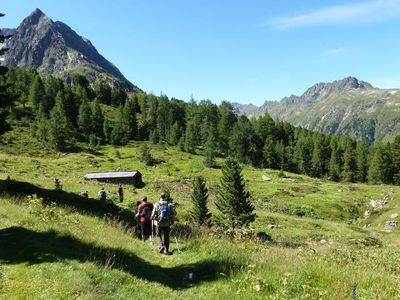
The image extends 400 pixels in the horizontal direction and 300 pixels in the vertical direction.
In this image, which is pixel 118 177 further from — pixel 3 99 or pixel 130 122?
pixel 130 122

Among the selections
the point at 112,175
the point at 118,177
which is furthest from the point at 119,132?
the point at 118,177

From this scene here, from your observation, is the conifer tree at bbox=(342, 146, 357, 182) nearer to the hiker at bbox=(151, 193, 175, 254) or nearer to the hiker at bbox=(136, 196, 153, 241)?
the hiker at bbox=(136, 196, 153, 241)

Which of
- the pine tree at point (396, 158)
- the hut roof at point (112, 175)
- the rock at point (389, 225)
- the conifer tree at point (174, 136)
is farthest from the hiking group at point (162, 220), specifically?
the conifer tree at point (174, 136)

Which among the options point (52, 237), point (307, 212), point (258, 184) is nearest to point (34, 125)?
point (258, 184)

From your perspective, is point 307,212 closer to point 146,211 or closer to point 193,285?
point 146,211

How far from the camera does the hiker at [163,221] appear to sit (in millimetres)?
16219

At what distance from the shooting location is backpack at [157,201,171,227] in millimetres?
16781

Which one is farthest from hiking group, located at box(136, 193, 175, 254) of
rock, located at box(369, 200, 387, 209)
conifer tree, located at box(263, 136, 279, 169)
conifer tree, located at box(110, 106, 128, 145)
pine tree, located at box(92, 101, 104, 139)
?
pine tree, located at box(92, 101, 104, 139)

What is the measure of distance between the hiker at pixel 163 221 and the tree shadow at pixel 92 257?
169cm

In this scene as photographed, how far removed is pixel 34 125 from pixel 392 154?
116088 mm

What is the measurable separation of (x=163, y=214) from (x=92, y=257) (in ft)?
14.1

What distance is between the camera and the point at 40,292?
32.7 feet

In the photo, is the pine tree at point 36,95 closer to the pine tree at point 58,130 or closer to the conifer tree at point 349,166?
the pine tree at point 58,130

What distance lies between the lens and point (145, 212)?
66.2 feet
